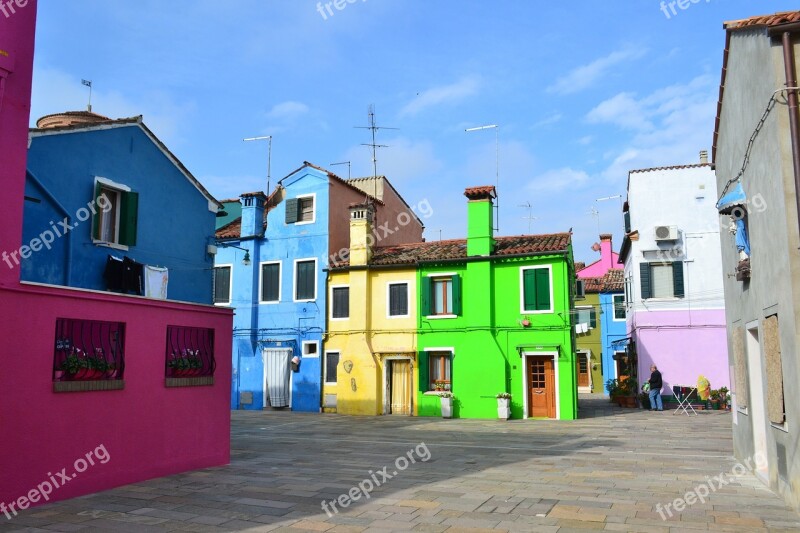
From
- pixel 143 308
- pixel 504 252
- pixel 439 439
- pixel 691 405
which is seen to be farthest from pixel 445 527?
pixel 691 405

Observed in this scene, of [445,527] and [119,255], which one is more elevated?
[119,255]

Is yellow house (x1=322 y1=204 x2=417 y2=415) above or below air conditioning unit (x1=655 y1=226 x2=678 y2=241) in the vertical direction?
below

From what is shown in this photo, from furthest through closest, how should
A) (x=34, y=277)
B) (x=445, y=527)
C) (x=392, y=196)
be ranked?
(x=392, y=196) → (x=34, y=277) → (x=445, y=527)

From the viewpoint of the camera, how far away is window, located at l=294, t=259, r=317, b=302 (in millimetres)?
25642

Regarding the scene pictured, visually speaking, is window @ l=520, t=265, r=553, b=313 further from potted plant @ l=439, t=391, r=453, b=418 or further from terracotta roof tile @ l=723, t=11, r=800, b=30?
terracotta roof tile @ l=723, t=11, r=800, b=30

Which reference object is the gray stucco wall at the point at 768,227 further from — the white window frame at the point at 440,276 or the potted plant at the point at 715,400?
the potted plant at the point at 715,400

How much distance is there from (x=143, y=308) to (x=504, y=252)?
14.9 m

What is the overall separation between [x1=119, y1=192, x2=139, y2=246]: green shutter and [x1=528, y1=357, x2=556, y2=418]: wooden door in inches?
541

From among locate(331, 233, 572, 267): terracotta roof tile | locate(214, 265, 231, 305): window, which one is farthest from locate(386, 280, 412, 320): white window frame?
locate(214, 265, 231, 305): window

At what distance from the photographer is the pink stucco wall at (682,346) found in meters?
25.1

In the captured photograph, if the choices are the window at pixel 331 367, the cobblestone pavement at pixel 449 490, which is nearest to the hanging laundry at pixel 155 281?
the cobblestone pavement at pixel 449 490

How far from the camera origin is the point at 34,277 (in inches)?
504

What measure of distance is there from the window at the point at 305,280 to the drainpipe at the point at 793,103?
19.9 metres

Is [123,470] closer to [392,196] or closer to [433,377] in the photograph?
[433,377]
